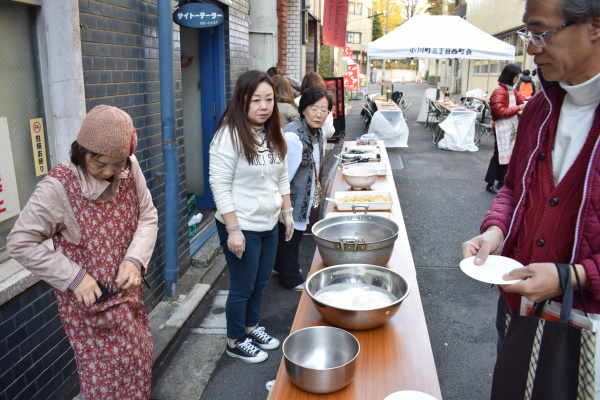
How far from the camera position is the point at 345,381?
1758mm

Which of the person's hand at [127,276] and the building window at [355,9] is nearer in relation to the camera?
the person's hand at [127,276]

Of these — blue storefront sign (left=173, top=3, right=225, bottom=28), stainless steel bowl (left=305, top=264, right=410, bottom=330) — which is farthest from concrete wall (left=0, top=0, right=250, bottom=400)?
stainless steel bowl (left=305, top=264, right=410, bottom=330)

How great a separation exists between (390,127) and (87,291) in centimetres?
1115

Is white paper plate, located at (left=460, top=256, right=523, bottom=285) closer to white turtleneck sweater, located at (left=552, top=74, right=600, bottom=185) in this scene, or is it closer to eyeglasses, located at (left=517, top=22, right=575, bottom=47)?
white turtleneck sweater, located at (left=552, top=74, right=600, bottom=185)

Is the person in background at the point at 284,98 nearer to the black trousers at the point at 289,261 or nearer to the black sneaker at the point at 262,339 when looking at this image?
the black trousers at the point at 289,261

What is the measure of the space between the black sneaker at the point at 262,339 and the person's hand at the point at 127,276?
159cm

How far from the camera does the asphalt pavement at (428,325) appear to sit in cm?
339

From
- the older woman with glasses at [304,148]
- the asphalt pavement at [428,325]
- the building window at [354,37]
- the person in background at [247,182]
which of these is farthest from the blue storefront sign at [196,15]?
the building window at [354,37]

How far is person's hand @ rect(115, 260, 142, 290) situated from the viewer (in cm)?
231

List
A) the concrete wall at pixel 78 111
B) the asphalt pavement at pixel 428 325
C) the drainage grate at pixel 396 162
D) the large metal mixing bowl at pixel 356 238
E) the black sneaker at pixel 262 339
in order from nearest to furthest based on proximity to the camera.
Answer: the large metal mixing bowl at pixel 356 238 < the concrete wall at pixel 78 111 < the asphalt pavement at pixel 428 325 < the black sneaker at pixel 262 339 < the drainage grate at pixel 396 162

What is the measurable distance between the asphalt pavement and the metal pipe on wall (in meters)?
0.48

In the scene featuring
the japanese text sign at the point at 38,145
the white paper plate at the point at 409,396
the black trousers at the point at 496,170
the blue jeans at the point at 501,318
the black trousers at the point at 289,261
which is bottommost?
the black trousers at the point at 289,261

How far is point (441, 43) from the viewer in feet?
37.0

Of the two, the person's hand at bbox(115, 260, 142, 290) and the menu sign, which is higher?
the menu sign
